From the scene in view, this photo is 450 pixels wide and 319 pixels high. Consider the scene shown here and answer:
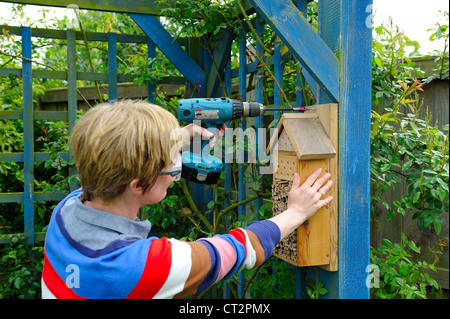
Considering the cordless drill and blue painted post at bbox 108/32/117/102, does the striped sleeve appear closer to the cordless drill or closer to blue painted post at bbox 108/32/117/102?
the cordless drill

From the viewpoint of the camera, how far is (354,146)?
1.64m

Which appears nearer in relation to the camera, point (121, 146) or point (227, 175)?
point (121, 146)

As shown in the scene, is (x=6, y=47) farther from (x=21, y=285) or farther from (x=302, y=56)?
(x=302, y=56)

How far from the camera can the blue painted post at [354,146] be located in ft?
5.30

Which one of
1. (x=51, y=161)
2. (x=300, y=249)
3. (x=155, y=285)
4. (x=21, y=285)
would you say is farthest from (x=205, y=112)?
(x=21, y=285)

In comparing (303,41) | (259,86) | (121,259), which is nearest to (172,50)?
(259,86)

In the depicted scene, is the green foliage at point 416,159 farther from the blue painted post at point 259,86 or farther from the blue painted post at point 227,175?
the blue painted post at point 227,175

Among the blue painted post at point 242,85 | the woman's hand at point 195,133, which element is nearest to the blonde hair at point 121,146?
the woman's hand at point 195,133

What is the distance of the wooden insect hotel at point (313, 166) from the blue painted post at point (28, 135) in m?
1.71

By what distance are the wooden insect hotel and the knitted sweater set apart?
44cm

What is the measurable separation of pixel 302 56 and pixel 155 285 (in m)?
0.94

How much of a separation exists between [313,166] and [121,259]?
83cm

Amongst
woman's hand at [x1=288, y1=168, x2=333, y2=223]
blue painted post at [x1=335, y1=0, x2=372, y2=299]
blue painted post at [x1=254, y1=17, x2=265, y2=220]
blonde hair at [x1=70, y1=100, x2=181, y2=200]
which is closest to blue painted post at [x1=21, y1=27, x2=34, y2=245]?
blue painted post at [x1=254, y1=17, x2=265, y2=220]

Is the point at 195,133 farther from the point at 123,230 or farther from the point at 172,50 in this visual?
the point at 172,50
